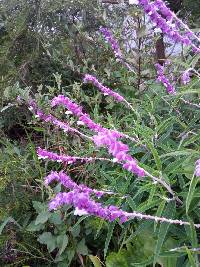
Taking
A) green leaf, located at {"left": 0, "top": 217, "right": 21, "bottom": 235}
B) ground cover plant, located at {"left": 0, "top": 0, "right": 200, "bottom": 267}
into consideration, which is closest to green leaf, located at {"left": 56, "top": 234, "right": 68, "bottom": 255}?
ground cover plant, located at {"left": 0, "top": 0, "right": 200, "bottom": 267}

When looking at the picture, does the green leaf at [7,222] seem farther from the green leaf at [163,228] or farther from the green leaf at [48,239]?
the green leaf at [163,228]

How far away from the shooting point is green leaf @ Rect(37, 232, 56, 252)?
2.79 meters

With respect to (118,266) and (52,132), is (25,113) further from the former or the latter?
(118,266)

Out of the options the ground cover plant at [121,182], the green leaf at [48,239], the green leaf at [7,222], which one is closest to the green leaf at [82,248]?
the ground cover plant at [121,182]

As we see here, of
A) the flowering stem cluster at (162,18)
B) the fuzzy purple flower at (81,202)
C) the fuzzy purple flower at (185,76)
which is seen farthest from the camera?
the fuzzy purple flower at (185,76)

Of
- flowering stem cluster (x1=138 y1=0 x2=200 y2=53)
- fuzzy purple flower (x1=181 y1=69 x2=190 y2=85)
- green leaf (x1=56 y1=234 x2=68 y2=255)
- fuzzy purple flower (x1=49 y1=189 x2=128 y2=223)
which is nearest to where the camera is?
fuzzy purple flower (x1=49 y1=189 x2=128 y2=223)

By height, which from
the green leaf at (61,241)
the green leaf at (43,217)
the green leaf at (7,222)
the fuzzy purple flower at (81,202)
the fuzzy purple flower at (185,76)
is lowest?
the green leaf at (7,222)

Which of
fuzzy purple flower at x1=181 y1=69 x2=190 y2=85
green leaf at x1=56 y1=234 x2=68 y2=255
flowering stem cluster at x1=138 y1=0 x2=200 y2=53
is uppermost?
flowering stem cluster at x1=138 y1=0 x2=200 y2=53

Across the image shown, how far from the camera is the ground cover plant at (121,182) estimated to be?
2008 millimetres

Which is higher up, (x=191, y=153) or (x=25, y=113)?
(x=191, y=153)

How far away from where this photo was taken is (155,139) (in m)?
2.57

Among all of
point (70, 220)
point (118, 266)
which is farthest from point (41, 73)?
point (118, 266)

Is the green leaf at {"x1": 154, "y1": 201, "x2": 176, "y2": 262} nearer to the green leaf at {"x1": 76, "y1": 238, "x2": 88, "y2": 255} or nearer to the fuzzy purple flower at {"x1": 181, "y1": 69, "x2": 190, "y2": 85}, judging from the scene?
the fuzzy purple flower at {"x1": 181, "y1": 69, "x2": 190, "y2": 85}

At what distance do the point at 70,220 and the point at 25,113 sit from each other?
1.30m
